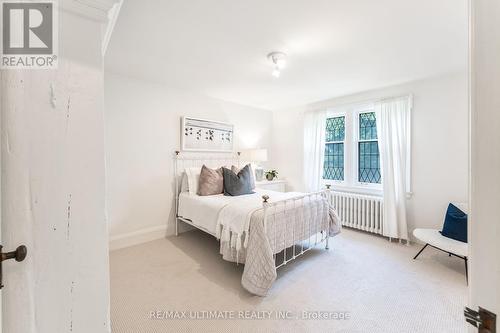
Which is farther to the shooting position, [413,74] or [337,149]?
[337,149]

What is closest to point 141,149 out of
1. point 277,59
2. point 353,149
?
point 277,59

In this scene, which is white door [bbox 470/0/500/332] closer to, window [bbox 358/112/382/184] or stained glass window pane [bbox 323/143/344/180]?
window [bbox 358/112/382/184]

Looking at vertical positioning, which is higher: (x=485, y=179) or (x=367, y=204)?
(x=485, y=179)

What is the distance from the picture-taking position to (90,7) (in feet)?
2.63

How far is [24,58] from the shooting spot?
71 cm

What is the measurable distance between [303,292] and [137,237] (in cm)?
235

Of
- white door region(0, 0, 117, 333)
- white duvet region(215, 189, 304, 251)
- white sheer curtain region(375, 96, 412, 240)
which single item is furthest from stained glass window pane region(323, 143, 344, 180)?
white door region(0, 0, 117, 333)

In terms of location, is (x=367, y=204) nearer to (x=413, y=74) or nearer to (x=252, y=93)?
(x=413, y=74)

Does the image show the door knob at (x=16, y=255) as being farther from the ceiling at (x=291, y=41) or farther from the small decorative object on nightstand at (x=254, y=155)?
the small decorative object on nightstand at (x=254, y=155)

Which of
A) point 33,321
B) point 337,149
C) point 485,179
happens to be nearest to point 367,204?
point 337,149

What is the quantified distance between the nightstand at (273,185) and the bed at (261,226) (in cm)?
113

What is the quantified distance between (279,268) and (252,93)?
107 inches

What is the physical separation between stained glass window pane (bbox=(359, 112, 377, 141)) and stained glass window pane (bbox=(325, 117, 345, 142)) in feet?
1.00

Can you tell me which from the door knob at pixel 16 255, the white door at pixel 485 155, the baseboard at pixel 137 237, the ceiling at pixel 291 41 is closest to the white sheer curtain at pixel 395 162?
the ceiling at pixel 291 41
